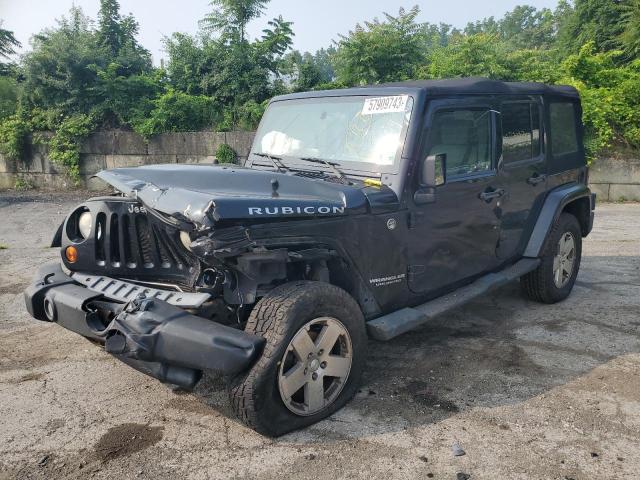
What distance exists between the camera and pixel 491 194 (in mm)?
4367

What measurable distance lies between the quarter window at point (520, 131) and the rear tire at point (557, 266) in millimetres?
766

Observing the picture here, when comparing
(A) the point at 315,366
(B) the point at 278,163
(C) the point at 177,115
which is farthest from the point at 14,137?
(A) the point at 315,366

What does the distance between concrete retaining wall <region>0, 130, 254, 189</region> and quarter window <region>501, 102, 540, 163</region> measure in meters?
8.10

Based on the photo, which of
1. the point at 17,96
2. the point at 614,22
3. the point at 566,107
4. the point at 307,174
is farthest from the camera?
the point at 614,22

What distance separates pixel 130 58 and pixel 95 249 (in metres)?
12.6

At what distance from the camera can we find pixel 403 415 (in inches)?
131

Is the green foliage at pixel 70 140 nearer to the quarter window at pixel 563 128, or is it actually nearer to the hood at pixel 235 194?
the hood at pixel 235 194

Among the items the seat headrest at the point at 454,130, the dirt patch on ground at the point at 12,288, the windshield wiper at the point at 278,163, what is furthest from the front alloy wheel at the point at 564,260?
the dirt patch on ground at the point at 12,288

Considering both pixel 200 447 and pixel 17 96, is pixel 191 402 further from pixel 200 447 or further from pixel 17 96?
pixel 17 96

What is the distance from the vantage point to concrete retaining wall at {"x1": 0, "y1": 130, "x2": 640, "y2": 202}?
11602mm

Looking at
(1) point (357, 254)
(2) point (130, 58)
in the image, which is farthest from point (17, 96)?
(1) point (357, 254)

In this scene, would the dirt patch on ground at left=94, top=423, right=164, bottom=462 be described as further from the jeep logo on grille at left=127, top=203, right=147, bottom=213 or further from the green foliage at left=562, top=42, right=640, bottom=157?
the green foliage at left=562, top=42, right=640, bottom=157

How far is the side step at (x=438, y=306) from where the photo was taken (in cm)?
349

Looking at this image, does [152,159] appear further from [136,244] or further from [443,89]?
[443,89]
